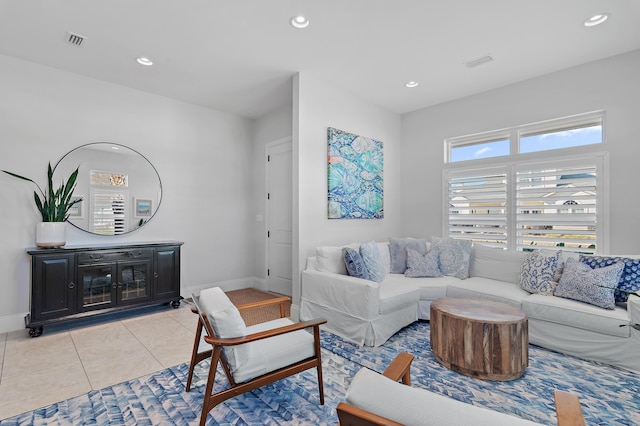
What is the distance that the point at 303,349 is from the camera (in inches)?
77.6

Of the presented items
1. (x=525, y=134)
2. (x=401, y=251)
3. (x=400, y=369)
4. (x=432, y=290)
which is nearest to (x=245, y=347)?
(x=400, y=369)

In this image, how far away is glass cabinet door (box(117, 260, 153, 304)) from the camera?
359 cm

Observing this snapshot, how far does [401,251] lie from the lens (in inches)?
158

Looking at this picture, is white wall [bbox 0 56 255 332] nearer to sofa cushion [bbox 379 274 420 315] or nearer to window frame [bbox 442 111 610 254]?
sofa cushion [bbox 379 274 420 315]

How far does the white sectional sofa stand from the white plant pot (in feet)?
8.62

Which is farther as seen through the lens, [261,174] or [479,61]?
[261,174]

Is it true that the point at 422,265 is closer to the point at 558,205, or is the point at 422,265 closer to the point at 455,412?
the point at 558,205

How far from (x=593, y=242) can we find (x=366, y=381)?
378 cm

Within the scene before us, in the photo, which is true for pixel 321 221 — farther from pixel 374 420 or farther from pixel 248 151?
pixel 374 420

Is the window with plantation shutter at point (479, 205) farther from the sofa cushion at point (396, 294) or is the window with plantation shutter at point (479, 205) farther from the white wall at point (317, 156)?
the sofa cushion at point (396, 294)

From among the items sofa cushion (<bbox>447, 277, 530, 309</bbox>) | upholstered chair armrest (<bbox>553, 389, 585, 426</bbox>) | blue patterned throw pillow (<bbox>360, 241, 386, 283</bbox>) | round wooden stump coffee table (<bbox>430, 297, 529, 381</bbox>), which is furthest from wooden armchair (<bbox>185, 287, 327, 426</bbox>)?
sofa cushion (<bbox>447, 277, 530, 309</bbox>)

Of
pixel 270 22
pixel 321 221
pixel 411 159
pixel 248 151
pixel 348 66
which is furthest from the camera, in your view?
pixel 248 151

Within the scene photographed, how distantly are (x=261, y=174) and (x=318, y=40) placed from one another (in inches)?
103

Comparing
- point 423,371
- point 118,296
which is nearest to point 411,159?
point 423,371
